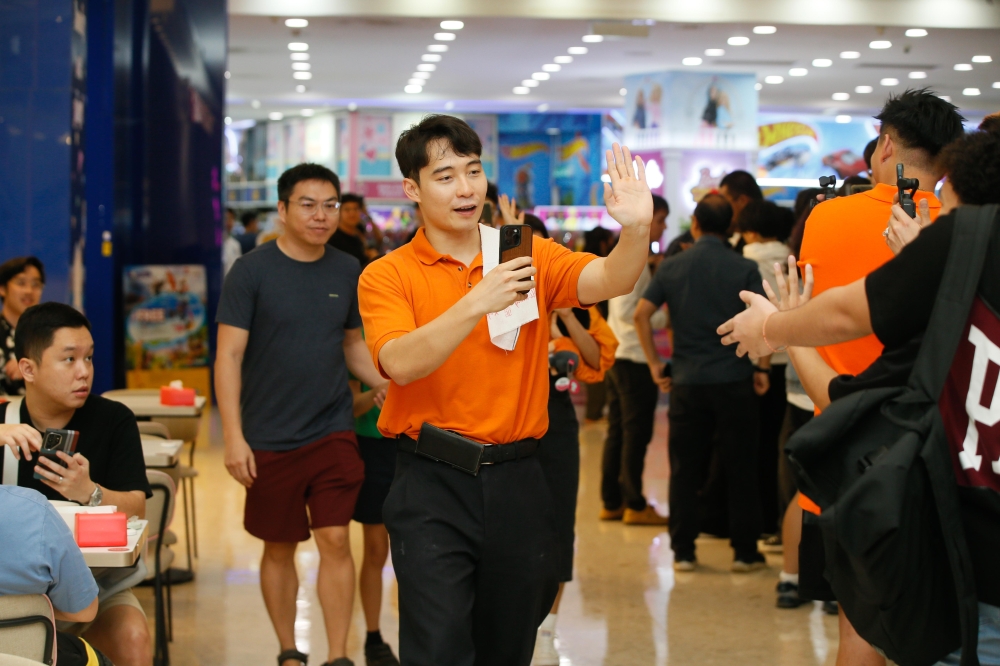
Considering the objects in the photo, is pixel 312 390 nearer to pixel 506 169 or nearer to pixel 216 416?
pixel 216 416

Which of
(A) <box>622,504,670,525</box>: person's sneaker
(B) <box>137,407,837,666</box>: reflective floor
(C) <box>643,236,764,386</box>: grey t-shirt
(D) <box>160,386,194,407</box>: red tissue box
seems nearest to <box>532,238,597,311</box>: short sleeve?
(B) <box>137,407,837,666</box>: reflective floor

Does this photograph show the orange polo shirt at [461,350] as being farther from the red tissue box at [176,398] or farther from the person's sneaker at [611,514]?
the person's sneaker at [611,514]

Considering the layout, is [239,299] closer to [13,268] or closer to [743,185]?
[13,268]

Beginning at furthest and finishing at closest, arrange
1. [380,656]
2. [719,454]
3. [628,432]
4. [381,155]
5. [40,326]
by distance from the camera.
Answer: [381,155], [628,432], [719,454], [380,656], [40,326]

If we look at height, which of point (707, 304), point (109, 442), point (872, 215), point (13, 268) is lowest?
point (109, 442)

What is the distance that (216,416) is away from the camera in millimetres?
9336

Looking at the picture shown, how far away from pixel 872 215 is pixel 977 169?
2.41 feet

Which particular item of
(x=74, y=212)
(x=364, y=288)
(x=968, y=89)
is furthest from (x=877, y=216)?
(x=968, y=89)


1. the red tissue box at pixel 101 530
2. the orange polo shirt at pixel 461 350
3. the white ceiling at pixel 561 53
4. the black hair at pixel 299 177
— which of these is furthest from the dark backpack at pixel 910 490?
the white ceiling at pixel 561 53

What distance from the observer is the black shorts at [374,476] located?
12.7 feet

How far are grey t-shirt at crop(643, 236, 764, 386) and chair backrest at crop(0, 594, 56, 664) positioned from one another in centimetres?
339

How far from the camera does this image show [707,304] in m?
4.97

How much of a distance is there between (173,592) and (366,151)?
622 inches

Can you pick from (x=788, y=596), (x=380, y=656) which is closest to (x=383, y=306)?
(x=380, y=656)
